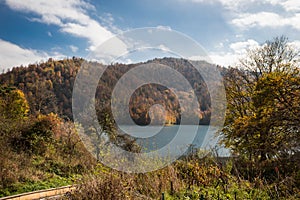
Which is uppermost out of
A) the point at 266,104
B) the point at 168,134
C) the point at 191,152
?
the point at 266,104

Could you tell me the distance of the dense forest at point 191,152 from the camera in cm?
460

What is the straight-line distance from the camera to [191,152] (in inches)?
301

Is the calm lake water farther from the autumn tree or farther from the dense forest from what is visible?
the autumn tree

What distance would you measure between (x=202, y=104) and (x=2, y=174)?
6439 mm

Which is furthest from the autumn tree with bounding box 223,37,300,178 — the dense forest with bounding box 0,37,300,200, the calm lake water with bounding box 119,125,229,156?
the calm lake water with bounding box 119,125,229,156

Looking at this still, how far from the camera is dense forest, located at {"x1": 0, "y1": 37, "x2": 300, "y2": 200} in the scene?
15.1 ft

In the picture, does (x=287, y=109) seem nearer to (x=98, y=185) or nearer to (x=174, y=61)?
(x=174, y=61)

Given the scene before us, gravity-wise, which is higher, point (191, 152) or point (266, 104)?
point (266, 104)

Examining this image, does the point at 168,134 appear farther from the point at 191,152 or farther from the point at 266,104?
the point at 266,104

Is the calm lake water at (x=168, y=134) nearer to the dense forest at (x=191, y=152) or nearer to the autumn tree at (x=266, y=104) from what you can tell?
the dense forest at (x=191, y=152)

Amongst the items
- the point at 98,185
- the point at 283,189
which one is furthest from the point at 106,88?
the point at 283,189

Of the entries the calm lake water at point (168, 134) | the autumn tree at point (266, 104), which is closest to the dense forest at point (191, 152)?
the autumn tree at point (266, 104)

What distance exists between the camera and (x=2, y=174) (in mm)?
6406

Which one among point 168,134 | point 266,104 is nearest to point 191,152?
point 168,134
